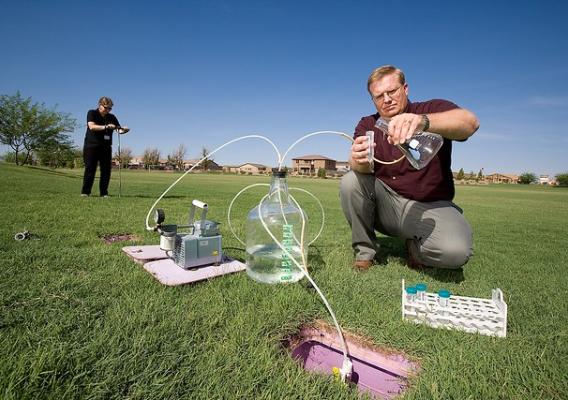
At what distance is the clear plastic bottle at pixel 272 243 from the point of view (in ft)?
8.32

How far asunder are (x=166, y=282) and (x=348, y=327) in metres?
1.28

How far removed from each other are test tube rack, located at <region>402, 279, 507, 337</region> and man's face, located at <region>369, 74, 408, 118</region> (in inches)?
70.4

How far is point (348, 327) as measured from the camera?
1840 mm

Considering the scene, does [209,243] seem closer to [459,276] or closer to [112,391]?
[112,391]

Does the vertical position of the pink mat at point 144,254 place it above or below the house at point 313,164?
below

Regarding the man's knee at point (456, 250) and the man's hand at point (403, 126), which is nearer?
the man's hand at point (403, 126)

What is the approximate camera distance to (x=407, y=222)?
307 cm

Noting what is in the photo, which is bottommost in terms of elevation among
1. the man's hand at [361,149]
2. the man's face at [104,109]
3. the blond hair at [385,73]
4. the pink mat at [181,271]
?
the pink mat at [181,271]

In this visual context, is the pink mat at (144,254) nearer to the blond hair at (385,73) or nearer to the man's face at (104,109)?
the blond hair at (385,73)

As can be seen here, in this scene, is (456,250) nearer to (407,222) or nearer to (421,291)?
(407,222)

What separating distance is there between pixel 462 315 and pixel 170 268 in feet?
6.80

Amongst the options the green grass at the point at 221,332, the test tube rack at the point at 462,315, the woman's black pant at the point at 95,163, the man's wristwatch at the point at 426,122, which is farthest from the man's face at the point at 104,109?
the test tube rack at the point at 462,315

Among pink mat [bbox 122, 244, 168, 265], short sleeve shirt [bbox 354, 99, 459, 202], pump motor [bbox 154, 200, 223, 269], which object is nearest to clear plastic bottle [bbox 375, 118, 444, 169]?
short sleeve shirt [bbox 354, 99, 459, 202]

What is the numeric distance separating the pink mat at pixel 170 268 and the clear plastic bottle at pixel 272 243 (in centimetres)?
20
